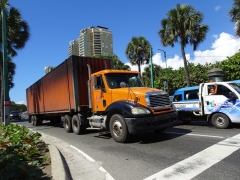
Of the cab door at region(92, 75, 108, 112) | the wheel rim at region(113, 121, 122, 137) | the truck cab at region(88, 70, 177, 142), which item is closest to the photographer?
the truck cab at region(88, 70, 177, 142)

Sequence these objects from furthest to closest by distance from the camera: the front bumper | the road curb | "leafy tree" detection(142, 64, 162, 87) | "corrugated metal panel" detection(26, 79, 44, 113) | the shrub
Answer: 1. "leafy tree" detection(142, 64, 162, 87)
2. "corrugated metal panel" detection(26, 79, 44, 113)
3. the front bumper
4. the road curb
5. the shrub

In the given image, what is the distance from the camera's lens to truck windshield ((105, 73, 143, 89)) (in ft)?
26.6

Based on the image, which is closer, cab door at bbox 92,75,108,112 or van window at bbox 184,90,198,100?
cab door at bbox 92,75,108,112

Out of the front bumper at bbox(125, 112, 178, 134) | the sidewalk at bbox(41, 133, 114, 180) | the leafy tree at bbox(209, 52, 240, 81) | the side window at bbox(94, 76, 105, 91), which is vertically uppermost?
the leafy tree at bbox(209, 52, 240, 81)

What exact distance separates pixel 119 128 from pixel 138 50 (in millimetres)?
24682

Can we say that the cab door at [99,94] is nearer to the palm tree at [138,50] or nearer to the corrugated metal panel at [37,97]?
the corrugated metal panel at [37,97]

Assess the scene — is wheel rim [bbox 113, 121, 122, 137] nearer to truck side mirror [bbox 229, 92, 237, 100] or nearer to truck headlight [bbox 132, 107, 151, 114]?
truck headlight [bbox 132, 107, 151, 114]

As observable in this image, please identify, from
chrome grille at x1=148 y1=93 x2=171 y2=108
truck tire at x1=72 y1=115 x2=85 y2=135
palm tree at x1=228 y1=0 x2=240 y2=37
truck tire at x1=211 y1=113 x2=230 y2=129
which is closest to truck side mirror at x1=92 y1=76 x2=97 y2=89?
truck tire at x1=72 y1=115 x2=85 y2=135

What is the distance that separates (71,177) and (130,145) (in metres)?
2.86

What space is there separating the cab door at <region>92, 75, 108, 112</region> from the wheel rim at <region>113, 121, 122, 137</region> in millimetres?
1020

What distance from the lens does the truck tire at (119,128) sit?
7062 millimetres

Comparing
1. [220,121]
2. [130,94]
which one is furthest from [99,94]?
[220,121]

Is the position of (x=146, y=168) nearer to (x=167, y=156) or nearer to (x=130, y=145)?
(x=167, y=156)

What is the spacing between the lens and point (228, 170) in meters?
4.12
